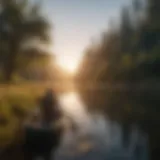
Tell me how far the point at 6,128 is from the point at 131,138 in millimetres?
372

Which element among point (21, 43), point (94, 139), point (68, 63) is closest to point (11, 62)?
point (21, 43)

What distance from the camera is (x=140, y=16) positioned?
1.06 m

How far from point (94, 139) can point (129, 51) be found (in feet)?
0.94

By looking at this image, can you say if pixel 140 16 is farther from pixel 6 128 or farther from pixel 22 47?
pixel 6 128

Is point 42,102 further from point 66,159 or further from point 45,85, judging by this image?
point 66,159

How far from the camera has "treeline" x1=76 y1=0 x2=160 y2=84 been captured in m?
1.05

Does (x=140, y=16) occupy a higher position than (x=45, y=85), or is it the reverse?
(x=140, y=16)

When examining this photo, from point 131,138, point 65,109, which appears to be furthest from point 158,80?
point 65,109

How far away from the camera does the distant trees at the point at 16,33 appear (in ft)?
3.39

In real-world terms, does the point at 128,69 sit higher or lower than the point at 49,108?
higher

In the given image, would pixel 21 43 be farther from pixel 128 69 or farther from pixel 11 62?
pixel 128 69

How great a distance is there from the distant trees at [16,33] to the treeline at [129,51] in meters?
0.16

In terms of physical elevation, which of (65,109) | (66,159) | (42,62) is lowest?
(66,159)

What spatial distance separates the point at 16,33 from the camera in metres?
1.04
